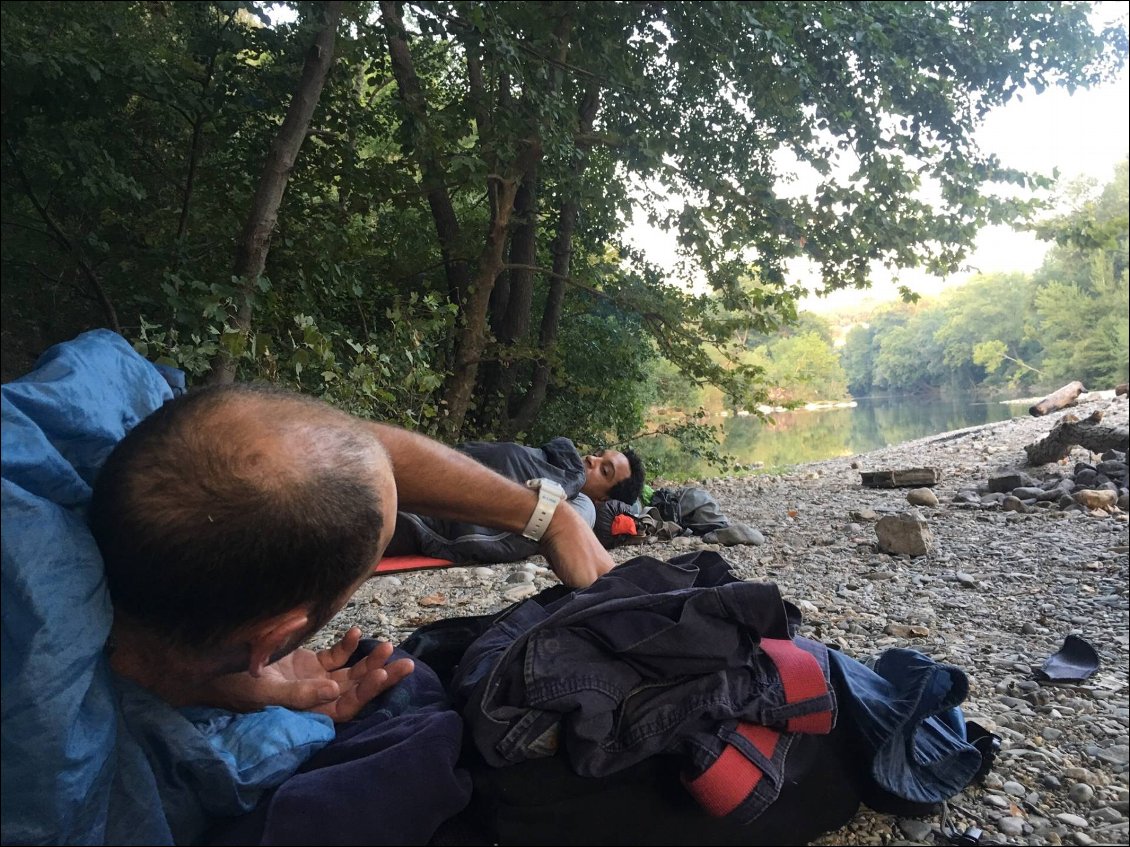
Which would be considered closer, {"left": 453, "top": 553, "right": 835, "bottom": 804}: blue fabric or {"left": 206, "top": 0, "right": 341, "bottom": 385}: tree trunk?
{"left": 453, "top": 553, "right": 835, "bottom": 804}: blue fabric

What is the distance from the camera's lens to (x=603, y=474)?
258 cm

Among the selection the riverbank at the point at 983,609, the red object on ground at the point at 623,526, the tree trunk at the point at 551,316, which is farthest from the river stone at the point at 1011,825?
the tree trunk at the point at 551,316

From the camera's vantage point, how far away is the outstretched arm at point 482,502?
2.78ft

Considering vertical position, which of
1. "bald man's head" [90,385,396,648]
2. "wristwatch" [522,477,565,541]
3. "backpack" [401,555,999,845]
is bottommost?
"backpack" [401,555,999,845]

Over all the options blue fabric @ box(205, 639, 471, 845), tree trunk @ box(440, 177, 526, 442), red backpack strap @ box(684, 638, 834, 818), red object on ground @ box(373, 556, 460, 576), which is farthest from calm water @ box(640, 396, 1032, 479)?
blue fabric @ box(205, 639, 471, 845)

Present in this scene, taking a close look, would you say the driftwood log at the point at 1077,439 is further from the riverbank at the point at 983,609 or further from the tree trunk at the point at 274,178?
the tree trunk at the point at 274,178

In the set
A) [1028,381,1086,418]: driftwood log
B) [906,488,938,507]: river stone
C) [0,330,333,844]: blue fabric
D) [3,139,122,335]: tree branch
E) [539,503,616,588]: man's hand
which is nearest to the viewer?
[0,330,333,844]: blue fabric

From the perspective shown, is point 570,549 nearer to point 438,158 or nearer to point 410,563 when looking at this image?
point 410,563

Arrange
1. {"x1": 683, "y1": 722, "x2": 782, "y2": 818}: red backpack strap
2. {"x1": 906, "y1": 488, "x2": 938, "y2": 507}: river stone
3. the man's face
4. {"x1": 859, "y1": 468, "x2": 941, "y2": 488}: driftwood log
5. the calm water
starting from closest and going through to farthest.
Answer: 1. {"x1": 683, "y1": 722, "x2": 782, "y2": 818}: red backpack strap
2. the man's face
3. {"x1": 906, "y1": 488, "x2": 938, "y2": 507}: river stone
4. {"x1": 859, "y1": 468, "x2": 941, "y2": 488}: driftwood log
5. the calm water

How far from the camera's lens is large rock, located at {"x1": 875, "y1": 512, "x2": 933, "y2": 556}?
183cm

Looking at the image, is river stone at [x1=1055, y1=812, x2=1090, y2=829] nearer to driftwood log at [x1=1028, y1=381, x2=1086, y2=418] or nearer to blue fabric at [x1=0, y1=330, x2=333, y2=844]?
blue fabric at [x1=0, y1=330, x2=333, y2=844]

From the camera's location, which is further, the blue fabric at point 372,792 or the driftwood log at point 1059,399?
the driftwood log at point 1059,399

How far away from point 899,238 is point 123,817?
10.6 feet

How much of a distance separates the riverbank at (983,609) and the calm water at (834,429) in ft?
3.63
